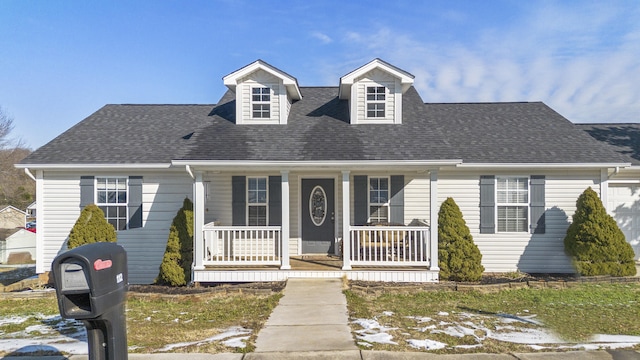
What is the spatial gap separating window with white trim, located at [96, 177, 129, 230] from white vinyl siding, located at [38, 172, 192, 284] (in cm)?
22

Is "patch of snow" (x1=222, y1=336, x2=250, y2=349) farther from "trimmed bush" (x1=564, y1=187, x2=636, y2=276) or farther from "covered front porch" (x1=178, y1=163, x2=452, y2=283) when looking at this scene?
"trimmed bush" (x1=564, y1=187, x2=636, y2=276)

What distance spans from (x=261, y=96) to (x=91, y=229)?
518cm

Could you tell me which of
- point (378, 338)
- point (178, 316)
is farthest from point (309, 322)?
point (178, 316)

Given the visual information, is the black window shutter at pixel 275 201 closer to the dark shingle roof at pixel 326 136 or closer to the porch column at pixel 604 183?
the dark shingle roof at pixel 326 136

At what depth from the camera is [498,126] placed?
11727 millimetres

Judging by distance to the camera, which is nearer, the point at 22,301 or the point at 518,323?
the point at 518,323

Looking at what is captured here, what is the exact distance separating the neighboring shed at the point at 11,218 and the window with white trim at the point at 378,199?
1203 inches

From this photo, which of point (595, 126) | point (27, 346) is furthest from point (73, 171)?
point (595, 126)

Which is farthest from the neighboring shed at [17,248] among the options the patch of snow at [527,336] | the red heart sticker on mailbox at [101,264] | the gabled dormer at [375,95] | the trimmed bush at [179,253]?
the patch of snow at [527,336]

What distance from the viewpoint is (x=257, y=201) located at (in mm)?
10555

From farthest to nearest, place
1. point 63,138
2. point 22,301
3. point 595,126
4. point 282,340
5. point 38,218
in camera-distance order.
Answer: point 595,126 → point 63,138 → point 38,218 → point 22,301 → point 282,340

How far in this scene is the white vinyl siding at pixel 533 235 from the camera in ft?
33.3

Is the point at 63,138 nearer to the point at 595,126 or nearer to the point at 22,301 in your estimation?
the point at 22,301

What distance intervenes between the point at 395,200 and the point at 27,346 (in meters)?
7.87
